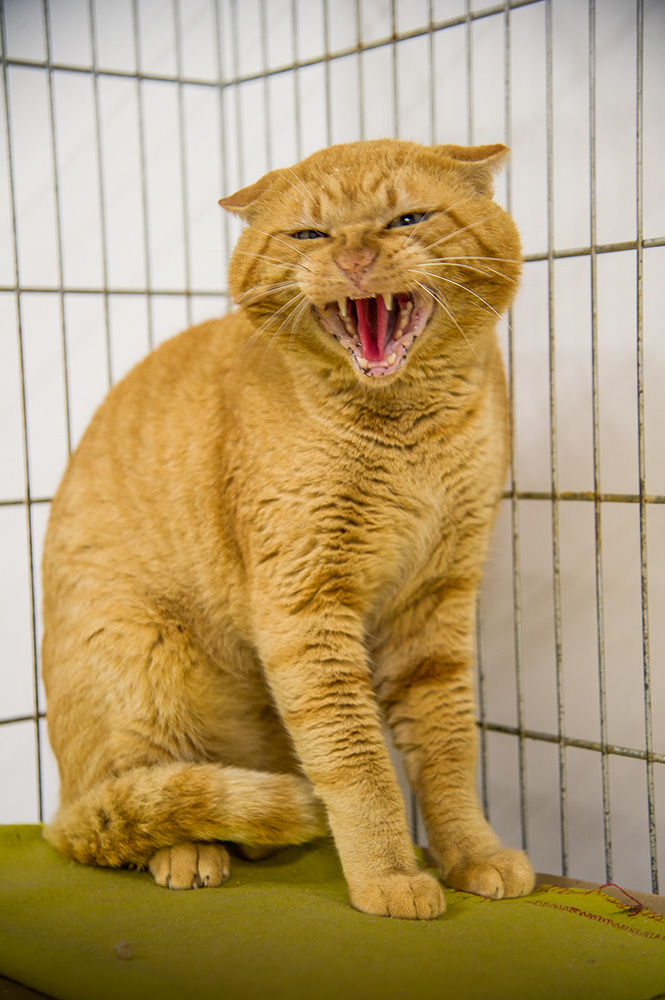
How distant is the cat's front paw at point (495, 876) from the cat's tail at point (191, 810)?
256 millimetres

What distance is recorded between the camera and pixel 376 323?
1.57 metres

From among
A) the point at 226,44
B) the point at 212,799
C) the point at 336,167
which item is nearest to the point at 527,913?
the point at 212,799

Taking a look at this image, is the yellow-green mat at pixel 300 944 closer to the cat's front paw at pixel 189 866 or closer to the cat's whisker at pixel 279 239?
the cat's front paw at pixel 189 866

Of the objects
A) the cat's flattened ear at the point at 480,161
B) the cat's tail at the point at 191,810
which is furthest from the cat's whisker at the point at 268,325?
the cat's tail at the point at 191,810

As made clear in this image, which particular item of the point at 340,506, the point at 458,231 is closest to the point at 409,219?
the point at 458,231

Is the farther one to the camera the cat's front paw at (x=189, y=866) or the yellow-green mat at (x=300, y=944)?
the cat's front paw at (x=189, y=866)

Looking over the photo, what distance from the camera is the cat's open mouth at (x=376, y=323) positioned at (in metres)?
1.53

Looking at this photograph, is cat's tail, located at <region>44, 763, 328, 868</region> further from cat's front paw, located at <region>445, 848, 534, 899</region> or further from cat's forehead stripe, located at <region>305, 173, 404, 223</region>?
cat's forehead stripe, located at <region>305, 173, 404, 223</region>

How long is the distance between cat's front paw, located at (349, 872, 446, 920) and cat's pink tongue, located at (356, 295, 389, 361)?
837mm

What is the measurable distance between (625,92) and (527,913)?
163 cm

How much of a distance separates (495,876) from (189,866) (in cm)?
53

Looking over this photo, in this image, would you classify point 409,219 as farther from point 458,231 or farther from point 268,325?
point 268,325

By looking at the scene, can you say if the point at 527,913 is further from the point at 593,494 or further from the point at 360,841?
the point at 593,494

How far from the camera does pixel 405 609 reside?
1.85 m
